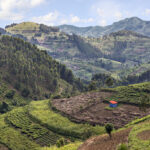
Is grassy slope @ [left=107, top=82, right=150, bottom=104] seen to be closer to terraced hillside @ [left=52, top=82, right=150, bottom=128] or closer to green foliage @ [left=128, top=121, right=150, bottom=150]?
terraced hillside @ [left=52, top=82, right=150, bottom=128]

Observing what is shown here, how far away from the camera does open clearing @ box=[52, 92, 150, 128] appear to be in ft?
251

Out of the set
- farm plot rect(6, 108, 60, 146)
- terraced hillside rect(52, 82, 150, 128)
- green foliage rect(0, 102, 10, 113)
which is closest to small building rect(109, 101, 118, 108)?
terraced hillside rect(52, 82, 150, 128)

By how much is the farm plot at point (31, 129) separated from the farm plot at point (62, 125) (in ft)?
8.97

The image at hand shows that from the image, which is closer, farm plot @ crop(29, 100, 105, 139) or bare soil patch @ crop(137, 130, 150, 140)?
bare soil patch @ crop(137, 130, 150, 140)

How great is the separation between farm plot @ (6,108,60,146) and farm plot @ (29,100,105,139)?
2735mm

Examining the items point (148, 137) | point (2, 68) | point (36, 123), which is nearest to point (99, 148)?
point (148, 137)

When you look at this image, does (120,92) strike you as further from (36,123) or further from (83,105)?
(36,123)

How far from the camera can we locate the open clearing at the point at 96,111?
251 ft

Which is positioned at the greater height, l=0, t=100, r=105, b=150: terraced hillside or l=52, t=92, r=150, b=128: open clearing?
l=52, t=92, r=150, b=128: open clearing

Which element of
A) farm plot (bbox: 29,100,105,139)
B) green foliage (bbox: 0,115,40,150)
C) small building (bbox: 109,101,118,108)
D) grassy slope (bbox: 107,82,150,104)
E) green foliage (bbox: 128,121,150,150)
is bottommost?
green foliage (bbox: 0,115,40,150)

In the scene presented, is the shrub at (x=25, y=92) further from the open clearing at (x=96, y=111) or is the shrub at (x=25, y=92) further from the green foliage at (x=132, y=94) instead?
the green foliage at (x=132, y=94)

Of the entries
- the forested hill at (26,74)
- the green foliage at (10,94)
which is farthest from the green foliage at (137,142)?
the forested hill at (26,74)

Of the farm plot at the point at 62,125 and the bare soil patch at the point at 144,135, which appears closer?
the bare soil patch at the point at 144,135

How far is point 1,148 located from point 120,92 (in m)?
65.0
